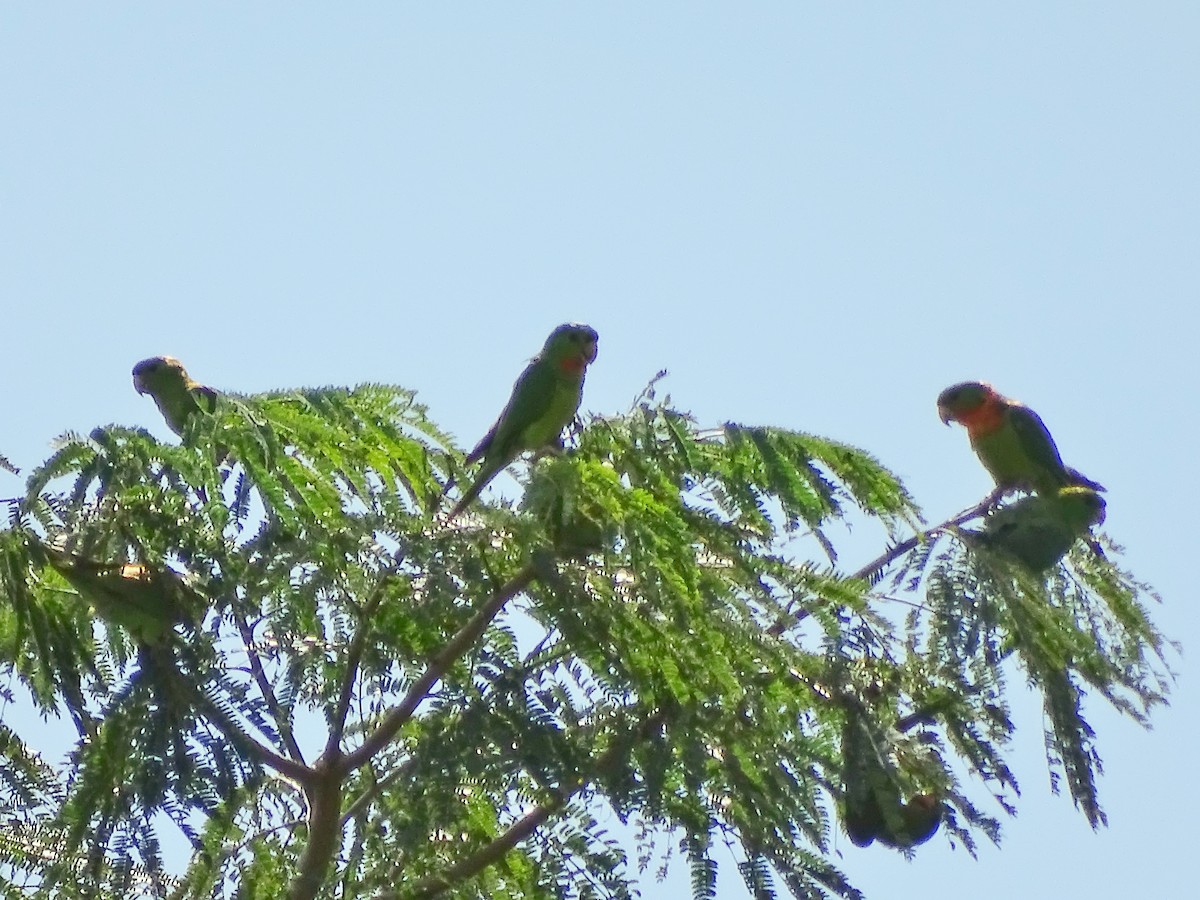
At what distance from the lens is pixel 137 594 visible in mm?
4465

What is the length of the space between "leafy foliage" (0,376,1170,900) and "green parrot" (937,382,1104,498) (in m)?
2.20

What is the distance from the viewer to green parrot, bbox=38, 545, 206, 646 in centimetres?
446

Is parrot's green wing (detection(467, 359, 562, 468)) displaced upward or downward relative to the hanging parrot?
upward

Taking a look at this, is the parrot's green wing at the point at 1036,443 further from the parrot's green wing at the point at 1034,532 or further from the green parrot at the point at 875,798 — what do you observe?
the green parrot at the point at 875,798

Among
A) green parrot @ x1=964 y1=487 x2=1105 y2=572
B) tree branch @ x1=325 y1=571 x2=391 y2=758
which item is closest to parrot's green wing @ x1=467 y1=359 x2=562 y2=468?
tree branch @ x1=325 y1=571 x2=391 y2=758

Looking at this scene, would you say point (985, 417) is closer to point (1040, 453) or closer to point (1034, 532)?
point (1040, 453)

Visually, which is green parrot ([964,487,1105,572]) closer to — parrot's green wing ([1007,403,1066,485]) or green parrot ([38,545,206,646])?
parrot's green wing ([1007,403,1066,485])

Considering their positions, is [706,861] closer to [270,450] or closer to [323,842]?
[323,842]

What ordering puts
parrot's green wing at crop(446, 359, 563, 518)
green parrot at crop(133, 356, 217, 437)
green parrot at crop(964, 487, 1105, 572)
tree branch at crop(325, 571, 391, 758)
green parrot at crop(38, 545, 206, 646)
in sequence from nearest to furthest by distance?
green parrot at crop(38, 545, 206, 646) < tree branch at crop(325, 571, 391, 758) < green parrot at crop(964, 487, 1105, 572) < parrot's green wing at crop(446, 359, 563, 518) < green parrot at crop(133, 356, 217, 437)

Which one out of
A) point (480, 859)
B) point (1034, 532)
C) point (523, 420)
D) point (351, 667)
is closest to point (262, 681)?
point (351, 667)

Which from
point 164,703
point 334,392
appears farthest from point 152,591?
point 334,392

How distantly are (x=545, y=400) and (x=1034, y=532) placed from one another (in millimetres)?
2246

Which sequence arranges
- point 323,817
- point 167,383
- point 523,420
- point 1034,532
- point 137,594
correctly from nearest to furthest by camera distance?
point 137,594 < point 323,817 < point 1034,532 < point 523,420 < point 167,383

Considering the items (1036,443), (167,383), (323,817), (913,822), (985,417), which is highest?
(167,383)
